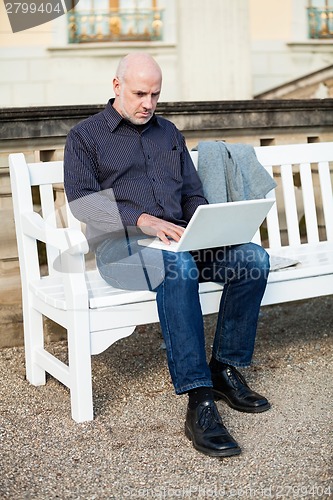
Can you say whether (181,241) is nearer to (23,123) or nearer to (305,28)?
(23,123)

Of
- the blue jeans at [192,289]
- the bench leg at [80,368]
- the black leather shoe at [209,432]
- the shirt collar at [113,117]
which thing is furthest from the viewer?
the shirt collar at [113,117]

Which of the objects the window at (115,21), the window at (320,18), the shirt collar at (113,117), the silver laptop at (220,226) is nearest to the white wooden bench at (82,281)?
the silver laptop at (220,226)

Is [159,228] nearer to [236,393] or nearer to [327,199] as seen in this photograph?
[236,393]

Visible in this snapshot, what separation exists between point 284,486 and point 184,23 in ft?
23.9

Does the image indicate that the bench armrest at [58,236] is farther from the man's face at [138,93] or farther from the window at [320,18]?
the window at [320,18]

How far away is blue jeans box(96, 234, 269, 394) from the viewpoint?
3279mm

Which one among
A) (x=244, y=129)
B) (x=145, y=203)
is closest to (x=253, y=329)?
(x=145, y=203)

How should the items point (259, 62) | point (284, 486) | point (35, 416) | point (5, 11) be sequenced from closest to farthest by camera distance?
point (284, 486)
point (35, 416)
point (5, 11)
point (259, 62)

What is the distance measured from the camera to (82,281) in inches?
134

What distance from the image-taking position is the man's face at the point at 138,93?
3600 millimetres

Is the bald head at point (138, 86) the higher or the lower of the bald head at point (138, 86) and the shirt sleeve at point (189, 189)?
the higher

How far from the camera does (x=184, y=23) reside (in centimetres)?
948

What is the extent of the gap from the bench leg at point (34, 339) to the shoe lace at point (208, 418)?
0.96 meters

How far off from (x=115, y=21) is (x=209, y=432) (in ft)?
23.3
